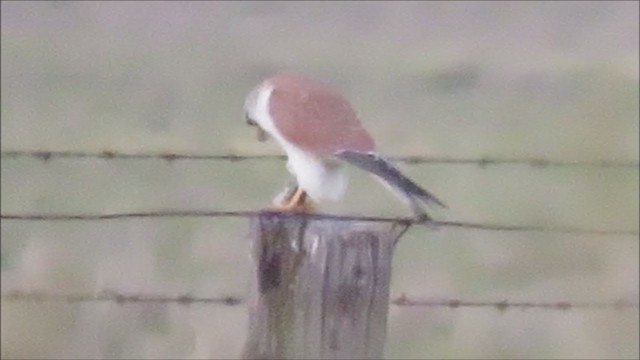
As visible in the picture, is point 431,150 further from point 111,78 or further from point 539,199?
point 111,78

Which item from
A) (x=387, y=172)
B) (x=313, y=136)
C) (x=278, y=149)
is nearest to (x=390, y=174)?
(x=387, y=172)

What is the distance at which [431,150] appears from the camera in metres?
2.67

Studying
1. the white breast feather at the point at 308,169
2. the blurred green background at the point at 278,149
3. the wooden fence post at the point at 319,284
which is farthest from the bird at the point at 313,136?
the blurred green background at the point at 278,149

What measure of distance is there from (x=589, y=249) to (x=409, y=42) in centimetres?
59

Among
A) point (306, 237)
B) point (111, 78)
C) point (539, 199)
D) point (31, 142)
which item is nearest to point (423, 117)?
point (539, 199)

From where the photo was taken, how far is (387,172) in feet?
5.09

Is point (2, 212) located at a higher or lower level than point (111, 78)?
lower

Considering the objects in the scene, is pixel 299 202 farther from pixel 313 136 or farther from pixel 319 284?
pixel 319 284

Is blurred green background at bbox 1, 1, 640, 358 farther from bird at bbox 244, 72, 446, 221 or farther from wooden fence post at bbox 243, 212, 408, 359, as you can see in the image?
wooden fence post at bbox 243, 212, 408, 359

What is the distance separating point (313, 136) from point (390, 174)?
11cm

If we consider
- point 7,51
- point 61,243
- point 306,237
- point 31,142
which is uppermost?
point 7,51

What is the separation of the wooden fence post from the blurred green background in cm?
115

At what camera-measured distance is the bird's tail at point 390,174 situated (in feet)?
5.02

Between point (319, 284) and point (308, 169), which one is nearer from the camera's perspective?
point (319, 284)
